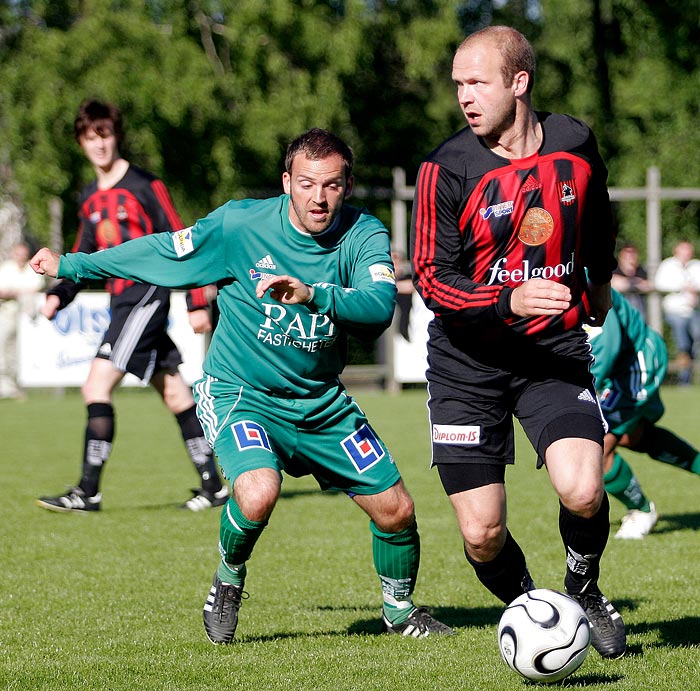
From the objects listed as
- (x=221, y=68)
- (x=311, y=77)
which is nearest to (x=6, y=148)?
(x=221, y=68)

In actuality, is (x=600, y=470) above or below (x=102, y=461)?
above

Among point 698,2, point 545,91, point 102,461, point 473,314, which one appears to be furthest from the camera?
point 545,91

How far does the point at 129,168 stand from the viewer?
8.31m

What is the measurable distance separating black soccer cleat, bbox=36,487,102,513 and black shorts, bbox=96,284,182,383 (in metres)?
0.82

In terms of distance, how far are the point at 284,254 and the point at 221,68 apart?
59.0 feet

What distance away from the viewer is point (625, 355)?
7.16 metres

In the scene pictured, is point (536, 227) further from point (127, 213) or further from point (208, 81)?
point (208, 81)

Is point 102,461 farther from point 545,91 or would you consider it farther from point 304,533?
point 545,91

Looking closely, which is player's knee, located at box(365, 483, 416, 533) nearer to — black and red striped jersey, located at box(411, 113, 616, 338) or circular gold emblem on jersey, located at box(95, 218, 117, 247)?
black and red striped jersey, located at box(411, 113, 616, 338)

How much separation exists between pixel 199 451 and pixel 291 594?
8.76 feet

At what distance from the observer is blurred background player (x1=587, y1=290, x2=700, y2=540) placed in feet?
23.0

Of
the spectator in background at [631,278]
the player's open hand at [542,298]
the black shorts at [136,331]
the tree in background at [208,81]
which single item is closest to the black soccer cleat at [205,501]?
the black shorts at [136,331]

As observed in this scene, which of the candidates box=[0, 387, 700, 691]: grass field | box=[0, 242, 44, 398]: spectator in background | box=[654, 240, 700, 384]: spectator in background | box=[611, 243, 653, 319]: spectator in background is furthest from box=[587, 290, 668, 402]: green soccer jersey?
box=[0, 242, 44, 398]: spectator in background

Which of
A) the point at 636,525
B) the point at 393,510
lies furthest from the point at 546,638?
the point at 636,525
